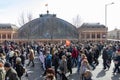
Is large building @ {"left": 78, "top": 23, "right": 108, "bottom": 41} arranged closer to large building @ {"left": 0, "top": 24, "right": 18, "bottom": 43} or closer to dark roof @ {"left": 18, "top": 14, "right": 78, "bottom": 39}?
dark roof @ {"left": 18, "top": 14, "right": 78, "bottom": 39}

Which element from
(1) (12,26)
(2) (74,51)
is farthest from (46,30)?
(2) (74,51)

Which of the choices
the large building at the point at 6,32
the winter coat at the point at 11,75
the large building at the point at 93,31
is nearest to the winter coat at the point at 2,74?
the winter coat at the point at 11,75

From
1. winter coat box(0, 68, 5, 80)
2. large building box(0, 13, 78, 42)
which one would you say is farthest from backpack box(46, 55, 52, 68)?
large building box(0, 13, 78, 42)

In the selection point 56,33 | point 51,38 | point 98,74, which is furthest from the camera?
point 56,33

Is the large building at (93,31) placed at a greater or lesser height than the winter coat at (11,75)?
greater

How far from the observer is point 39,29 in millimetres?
119938

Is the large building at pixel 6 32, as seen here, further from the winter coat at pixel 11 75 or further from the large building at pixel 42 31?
the winter coat at pixel 11 75

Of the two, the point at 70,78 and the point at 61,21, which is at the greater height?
the point at 61,21

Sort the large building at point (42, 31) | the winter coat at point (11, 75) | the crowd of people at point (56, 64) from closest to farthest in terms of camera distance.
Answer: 1. the winter coat at point (11, 75)
2. the crowd of people at point (56, 64)
3. the large building at point (42, 31)

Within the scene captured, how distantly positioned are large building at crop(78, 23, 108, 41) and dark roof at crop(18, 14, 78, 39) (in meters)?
2.90

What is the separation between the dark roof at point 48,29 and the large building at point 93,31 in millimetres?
2901

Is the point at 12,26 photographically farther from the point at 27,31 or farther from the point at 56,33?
the point at 56,33

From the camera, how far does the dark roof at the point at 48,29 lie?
11669 centimetres

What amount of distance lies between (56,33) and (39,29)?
5.97m
